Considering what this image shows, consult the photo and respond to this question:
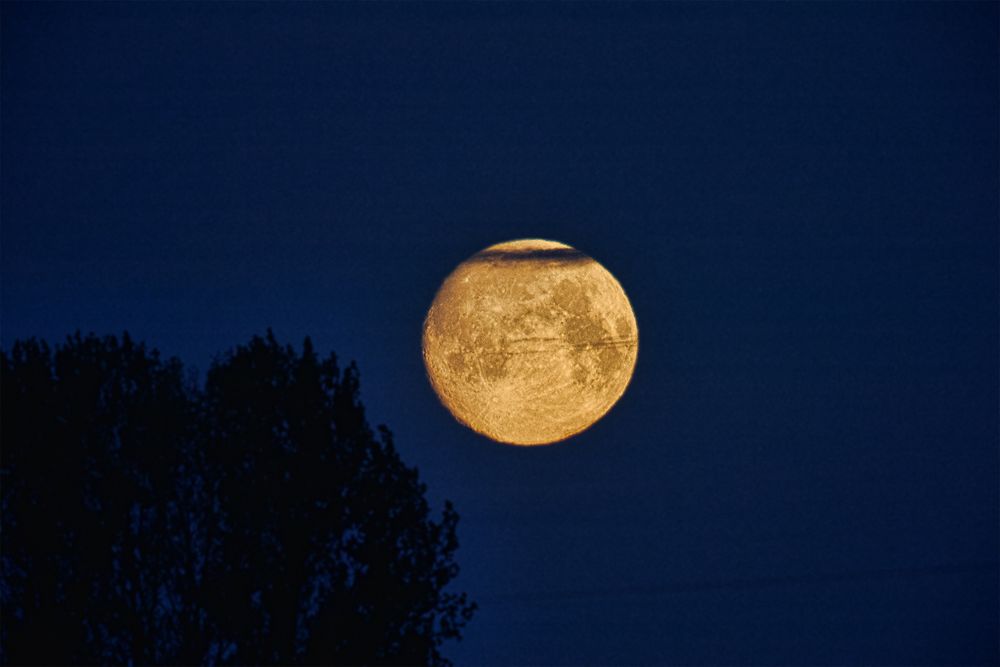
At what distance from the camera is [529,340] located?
19.0 metres

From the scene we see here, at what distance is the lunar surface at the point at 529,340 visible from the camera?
1905cm

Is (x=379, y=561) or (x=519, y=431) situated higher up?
(x=519, y=431)

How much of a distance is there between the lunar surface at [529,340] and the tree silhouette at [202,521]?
1.74m

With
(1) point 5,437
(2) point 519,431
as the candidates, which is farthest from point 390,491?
(1) point 5,437

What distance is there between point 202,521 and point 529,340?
5.37 meters

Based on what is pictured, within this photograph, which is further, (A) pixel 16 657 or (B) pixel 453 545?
(B) pixel 453 545

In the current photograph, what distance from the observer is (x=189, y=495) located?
779 inches

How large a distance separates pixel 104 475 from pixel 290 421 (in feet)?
8.88

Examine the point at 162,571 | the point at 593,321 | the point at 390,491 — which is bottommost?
the point at 162,571

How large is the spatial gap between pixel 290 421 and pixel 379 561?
241 cm

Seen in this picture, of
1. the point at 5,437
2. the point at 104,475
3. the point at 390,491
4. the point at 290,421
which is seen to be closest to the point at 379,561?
the point at 390,491

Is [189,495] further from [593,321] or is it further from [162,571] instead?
[593,321]

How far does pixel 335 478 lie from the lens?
20.0 meters

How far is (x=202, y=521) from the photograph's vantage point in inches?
778
